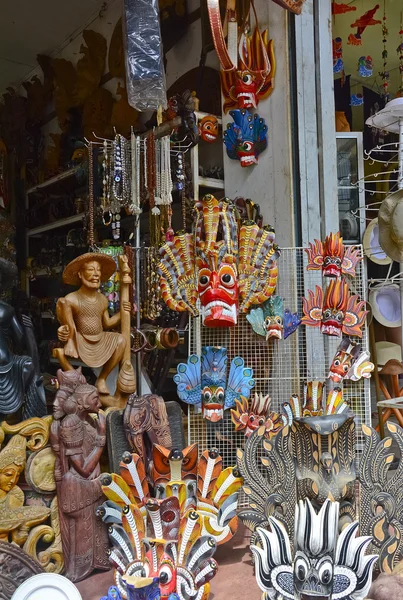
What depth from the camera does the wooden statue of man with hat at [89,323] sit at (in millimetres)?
2640

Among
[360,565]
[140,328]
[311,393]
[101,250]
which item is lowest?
[360,565]

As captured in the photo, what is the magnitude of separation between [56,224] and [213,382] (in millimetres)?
2996

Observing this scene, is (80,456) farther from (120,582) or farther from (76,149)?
(76,149)

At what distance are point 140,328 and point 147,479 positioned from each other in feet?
3.82

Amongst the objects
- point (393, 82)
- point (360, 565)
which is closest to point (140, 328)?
point (360, 565)

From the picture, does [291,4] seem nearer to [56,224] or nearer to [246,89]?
[246,89]

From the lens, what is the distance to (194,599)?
1.82 metres

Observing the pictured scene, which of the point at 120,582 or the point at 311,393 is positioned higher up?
the point at 311,393

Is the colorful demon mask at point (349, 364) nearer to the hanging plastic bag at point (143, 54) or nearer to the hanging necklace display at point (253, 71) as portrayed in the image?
the hanging plastic bag at point (143, 54)

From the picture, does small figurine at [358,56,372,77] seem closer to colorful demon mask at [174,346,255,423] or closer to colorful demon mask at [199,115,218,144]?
colorful demon mask at [199,115,218,144]

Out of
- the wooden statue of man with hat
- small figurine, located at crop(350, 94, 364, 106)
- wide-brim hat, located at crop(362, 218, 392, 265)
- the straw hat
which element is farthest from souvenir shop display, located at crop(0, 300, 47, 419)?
small figurine, located at crop(350, 94, 364, 106)

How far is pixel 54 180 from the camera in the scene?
16.5 feet

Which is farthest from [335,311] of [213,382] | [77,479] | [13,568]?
[13,568]

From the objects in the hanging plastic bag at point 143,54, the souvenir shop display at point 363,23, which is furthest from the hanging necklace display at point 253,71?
the souvenir shop display at point 363,23
